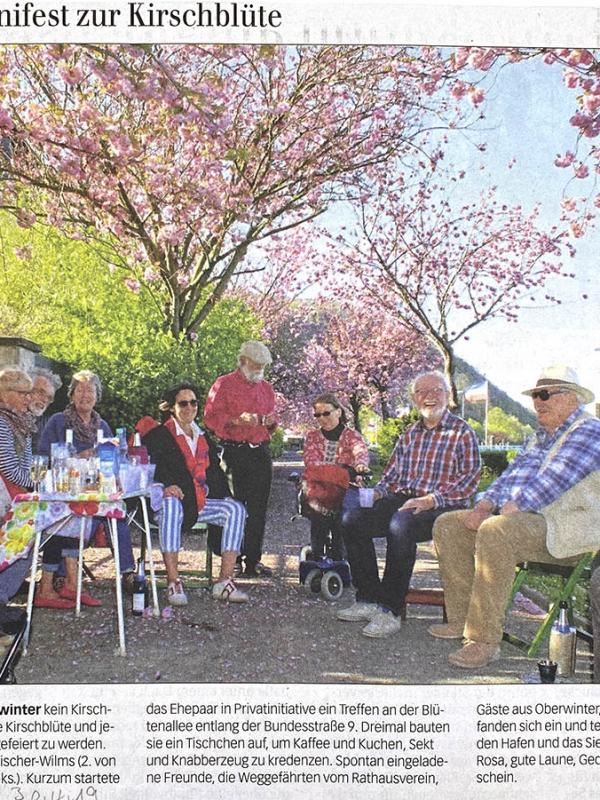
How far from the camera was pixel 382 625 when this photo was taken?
3734 millimetres

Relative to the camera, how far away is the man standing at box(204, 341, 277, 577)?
487cm

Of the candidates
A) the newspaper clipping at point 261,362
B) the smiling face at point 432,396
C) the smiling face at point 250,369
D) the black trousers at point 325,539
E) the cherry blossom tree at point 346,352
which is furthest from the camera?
the cherry blossom tree at point 346,352

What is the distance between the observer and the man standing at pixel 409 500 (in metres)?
3.79

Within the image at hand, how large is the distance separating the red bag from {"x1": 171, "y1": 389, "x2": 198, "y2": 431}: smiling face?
2.35 feet

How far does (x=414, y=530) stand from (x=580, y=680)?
95 cm

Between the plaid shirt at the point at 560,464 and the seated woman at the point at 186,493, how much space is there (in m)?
1.61

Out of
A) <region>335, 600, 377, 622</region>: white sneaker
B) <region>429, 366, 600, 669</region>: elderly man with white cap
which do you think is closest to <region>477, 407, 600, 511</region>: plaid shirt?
<region>429, 366, 600, 669</region>: elderly man with white cap

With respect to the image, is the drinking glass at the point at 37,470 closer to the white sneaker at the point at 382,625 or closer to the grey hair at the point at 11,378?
the grey hair at the point at 11,378

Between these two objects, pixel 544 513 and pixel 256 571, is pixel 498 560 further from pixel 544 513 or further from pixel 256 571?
pixel 256 571

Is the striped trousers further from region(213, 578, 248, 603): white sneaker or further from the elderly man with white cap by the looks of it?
the elderly man with white cap

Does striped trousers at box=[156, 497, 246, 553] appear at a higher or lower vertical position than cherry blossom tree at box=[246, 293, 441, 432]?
lower

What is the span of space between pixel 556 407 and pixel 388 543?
3.28 ft

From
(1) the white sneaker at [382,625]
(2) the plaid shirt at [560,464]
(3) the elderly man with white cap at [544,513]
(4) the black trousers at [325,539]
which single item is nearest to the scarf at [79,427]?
(4) the black trousers at [325,539]

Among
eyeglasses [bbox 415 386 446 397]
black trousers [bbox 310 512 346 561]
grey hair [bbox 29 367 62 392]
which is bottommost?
black trousers [bbox 310 512 346 561]
